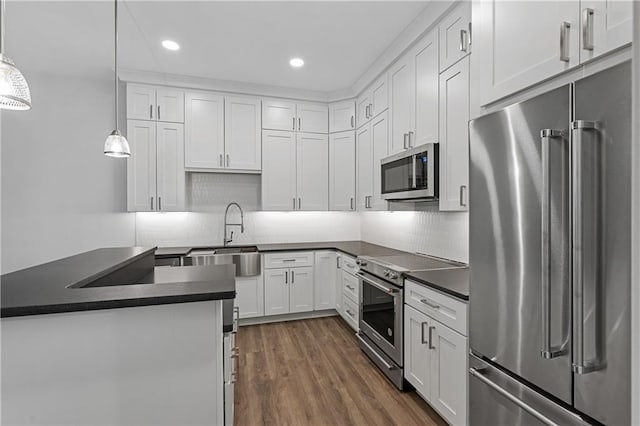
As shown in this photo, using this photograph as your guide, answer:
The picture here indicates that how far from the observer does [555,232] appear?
41.9 inches

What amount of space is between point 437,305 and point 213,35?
9.33ft

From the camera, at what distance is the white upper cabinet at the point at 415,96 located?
8.05 ft

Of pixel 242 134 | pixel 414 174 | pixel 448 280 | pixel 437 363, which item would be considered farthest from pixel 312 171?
pixel 437 363

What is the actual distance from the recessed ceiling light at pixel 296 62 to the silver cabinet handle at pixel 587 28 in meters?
2.63

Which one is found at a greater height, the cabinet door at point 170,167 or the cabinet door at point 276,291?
the cabinet door at point 170,167

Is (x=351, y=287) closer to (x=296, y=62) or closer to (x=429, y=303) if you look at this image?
(x=429, y=303)

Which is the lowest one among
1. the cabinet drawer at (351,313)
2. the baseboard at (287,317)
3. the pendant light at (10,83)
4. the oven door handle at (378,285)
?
the baseboard at (287,317)

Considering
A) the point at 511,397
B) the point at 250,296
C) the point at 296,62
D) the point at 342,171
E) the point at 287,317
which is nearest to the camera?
the point at 511,397

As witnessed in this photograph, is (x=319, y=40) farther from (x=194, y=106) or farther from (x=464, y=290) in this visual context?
(x=464, y=290)

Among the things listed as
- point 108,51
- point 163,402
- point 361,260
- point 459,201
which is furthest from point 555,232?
point 108,51

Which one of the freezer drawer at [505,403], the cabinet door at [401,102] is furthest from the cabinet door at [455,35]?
the freezer drawer at [505,403]

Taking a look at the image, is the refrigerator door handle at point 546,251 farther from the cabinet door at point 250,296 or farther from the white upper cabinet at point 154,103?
the white upper cabinet at point 154,103

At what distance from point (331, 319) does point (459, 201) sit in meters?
2.44

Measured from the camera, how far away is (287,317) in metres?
3.94
